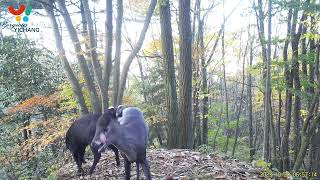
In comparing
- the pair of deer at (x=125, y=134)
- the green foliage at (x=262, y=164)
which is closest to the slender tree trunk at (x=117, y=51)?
the pair of deer at (x=125, y=134)

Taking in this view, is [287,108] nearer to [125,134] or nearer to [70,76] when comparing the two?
[70,76]

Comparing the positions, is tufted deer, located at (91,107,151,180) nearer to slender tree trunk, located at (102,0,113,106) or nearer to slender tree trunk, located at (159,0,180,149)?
slender tree trunk, located at (159,0,180,149)

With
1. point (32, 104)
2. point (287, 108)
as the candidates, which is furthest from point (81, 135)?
point (287, 108)

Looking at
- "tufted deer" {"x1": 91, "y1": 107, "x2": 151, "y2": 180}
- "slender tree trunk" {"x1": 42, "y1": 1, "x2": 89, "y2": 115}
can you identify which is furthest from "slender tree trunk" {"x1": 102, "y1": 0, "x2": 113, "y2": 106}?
"tufted deer" {"x1": 91, "y1": 107, "x2": 151, "y2": 180}

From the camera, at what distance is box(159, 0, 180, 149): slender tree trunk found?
7.98 metres

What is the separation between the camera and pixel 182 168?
5.74 m

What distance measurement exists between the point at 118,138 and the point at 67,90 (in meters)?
7.34

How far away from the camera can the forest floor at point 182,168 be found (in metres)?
5.37

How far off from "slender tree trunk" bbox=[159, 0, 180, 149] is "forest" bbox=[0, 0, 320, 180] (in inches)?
0.9

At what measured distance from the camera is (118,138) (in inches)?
174

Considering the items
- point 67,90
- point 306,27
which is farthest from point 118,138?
point 306,27

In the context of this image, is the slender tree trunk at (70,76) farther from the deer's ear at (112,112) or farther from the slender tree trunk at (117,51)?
the deer's ear at (112,112)

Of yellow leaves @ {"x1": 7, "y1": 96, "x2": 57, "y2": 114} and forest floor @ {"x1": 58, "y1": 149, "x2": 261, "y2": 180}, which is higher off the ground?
yellow leaves @ {"x1": 7, "y1": 96, "x2": 57, "y2": 114}

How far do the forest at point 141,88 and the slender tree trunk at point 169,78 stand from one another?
0.02 m
